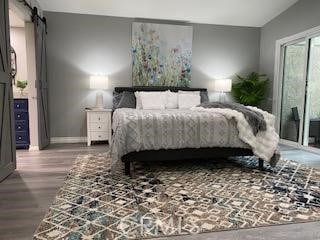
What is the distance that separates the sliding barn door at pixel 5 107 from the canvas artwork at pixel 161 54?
2.55m

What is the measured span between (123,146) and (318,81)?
3791mm

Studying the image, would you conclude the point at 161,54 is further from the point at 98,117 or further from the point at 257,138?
the point at 257,138

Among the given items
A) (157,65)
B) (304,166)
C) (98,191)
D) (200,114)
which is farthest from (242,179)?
(157,65)

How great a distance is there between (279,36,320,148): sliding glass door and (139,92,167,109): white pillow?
2.56m

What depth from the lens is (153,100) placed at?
4730 mm

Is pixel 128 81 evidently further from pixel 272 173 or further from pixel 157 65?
pixel 272 173

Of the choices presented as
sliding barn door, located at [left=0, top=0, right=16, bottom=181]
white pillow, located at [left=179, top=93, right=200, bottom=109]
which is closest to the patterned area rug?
sliding barn door, located at [left=0, top=0, right=16, bottom=181]

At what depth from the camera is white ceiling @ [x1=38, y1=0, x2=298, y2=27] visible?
4652 mm

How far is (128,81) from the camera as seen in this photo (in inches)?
206

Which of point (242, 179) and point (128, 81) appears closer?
point (242, 179)

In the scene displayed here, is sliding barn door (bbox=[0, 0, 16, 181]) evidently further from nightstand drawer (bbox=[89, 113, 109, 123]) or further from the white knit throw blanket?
the white knit throw blanket

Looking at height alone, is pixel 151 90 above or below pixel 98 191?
above

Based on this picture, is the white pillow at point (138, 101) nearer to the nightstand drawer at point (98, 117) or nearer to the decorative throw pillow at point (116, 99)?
the decorative throw pillow at point (116, 99)

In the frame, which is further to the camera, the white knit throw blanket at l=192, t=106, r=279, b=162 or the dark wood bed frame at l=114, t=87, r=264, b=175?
the white knit throw blanket at l=192, t=106, r=279, b=162
